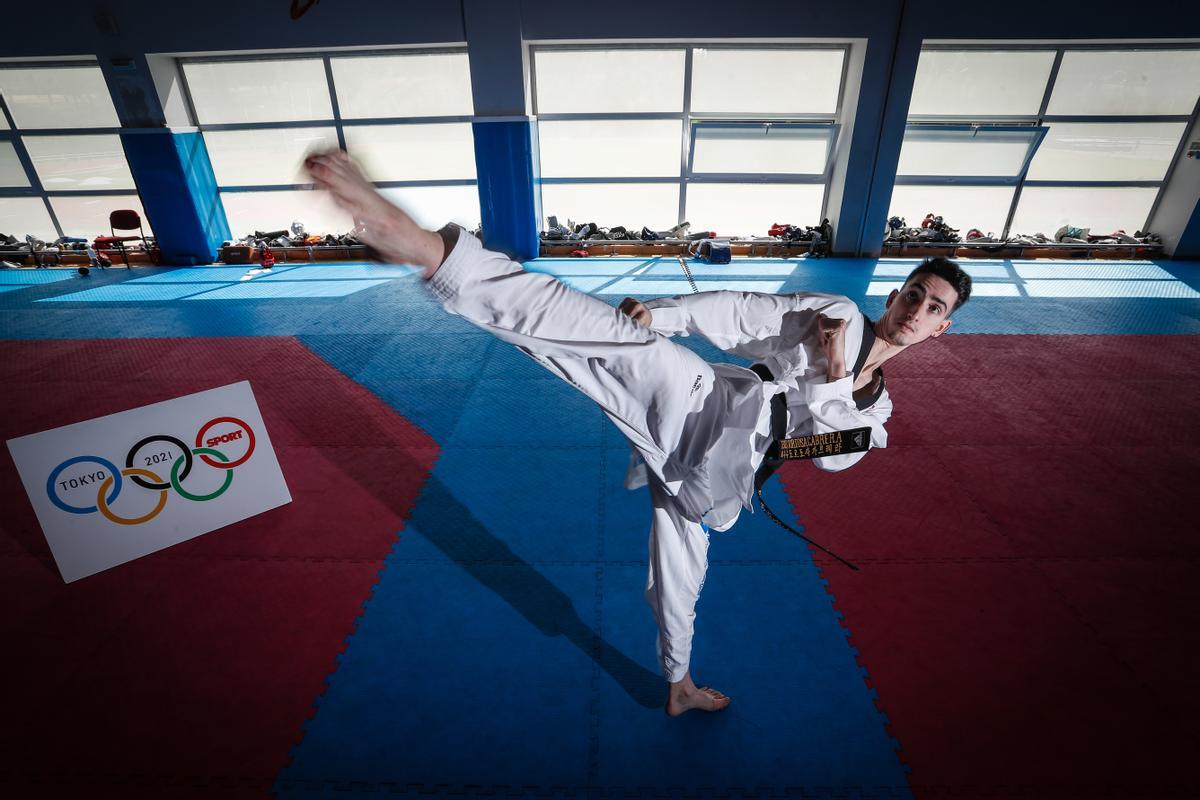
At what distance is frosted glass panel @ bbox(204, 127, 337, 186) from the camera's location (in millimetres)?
10305

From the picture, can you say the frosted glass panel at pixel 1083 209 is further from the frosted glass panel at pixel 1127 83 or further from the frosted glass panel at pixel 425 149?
the frosted glass panel at pixel 425 149

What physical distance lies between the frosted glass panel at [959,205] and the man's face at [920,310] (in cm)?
975

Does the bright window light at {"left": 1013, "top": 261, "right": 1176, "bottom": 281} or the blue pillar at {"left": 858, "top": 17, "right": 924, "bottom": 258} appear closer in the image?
the blue pillar at {"left": 858, "top": 17, "right": 924, "bottom": 258}

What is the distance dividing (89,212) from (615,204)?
34.3 ft

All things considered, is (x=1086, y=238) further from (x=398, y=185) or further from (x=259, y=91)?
(x=259, y=91)

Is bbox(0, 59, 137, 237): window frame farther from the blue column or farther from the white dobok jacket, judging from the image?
the white dobok jacket

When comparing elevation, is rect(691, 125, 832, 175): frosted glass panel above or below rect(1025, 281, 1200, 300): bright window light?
above

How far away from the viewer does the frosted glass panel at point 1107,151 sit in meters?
9.80

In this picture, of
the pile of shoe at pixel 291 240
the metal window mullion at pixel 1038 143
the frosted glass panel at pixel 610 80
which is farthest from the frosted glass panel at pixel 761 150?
the pile of shoe at pixel 291 240

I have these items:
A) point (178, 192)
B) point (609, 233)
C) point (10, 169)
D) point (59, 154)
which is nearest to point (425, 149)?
point (609, 233)

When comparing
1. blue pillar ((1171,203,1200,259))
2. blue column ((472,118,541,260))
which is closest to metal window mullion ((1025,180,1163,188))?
blue pillar ((1171,203,1200,259))

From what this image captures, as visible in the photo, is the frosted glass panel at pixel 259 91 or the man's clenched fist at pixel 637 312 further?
the frosted glass panel at pixel 259 91

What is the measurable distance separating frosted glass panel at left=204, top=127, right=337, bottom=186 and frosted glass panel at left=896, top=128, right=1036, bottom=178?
10606mm

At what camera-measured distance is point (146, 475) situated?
326 centimetres
